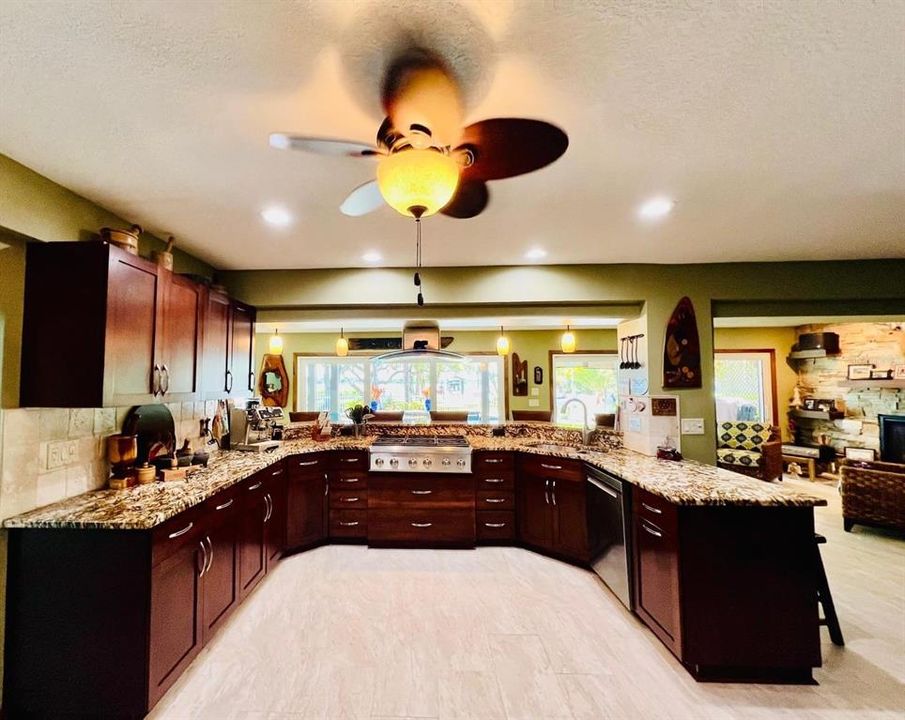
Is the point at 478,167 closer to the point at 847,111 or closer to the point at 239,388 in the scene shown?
the point at 847,111

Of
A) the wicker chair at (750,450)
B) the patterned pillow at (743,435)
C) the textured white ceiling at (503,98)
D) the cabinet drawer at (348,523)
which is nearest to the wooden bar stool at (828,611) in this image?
the textured white ceiling at (503,98)

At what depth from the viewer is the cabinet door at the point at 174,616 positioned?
1761 mm

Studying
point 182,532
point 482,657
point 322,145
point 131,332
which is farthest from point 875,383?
point 131,332

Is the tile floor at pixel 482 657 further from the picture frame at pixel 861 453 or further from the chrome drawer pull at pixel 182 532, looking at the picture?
the picture frame at pixel 861 453

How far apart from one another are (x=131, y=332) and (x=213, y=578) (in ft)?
4.63

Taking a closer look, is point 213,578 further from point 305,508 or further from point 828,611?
point 828,611

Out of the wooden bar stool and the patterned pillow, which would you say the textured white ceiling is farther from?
the patterned pillow

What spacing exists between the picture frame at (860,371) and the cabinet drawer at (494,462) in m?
5.62

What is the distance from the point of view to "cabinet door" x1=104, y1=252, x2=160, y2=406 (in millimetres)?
2045

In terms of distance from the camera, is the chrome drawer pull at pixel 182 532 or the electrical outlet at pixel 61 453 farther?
the electrical outlet at pixel 61 453

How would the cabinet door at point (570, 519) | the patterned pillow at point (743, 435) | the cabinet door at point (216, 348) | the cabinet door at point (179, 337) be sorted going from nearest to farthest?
the cabinet door at point (179, 337), the cabinet door at point (216, 348), the cabinet door at point (570, 519), the patterned pillow at point (743, 435)

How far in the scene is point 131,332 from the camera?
218 centimetres

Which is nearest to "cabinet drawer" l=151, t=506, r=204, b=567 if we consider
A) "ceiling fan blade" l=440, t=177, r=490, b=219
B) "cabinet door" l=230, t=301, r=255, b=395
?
"cabinet door" l=230, t=301, r=255, b=395

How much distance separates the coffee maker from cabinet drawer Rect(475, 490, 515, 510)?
1868 mm
